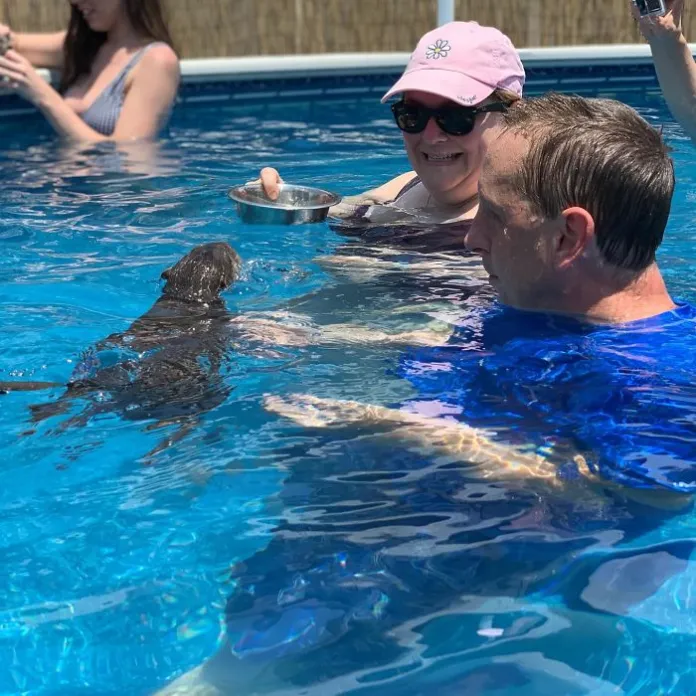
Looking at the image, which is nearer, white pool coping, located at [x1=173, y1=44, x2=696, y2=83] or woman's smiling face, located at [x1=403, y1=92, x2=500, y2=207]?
woman's smiling face, located at [x1=403, y1=92, x2=500, y2=207]

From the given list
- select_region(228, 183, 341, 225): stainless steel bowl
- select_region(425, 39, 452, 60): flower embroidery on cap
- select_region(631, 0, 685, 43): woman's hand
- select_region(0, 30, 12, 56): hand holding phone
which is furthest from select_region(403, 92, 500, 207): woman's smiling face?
select_region(0, 30, 12, 56): hand holding phone

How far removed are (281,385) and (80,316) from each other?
1.44m

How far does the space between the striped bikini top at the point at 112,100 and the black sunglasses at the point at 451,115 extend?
413cm

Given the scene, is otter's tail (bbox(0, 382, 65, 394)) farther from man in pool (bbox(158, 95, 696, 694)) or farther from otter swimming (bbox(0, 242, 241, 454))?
man in pool (bbox(158, 95, 696, 694))

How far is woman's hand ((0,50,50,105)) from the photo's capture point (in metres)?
7.91

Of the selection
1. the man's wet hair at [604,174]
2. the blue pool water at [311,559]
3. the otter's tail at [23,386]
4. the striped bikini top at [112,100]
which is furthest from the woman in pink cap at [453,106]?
the striped bikini top at [112,100]

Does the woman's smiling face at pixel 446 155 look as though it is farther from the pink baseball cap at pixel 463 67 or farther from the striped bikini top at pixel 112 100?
the striped bikini top at pixel 112 100

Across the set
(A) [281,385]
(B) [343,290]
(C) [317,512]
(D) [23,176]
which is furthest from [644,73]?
(C) [317,512]

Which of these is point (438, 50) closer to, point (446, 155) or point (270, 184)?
point (446, 155)

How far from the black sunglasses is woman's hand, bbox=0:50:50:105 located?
428cm

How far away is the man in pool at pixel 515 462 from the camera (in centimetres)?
238

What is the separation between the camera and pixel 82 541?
2822mm

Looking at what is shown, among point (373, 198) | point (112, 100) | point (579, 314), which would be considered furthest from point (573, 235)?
point (112, 100)

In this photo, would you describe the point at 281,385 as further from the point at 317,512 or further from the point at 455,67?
A: the point at 455,67
